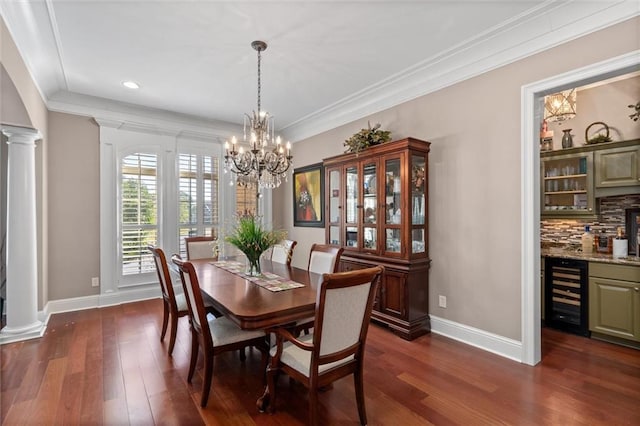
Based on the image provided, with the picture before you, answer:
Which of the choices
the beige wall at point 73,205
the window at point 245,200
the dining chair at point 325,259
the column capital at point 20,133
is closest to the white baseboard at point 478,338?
the dining chair at point 325,259

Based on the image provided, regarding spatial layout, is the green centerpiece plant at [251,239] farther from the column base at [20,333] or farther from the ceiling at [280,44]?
the column base at [20,333]

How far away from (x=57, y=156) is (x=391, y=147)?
4240 millimetres

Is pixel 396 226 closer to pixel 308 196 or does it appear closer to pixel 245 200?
pixel 308 196

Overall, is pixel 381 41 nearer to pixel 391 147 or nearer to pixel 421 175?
pixel 391 147

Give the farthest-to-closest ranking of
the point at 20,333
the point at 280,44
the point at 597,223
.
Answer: the point at 597,223 < the point at 20,333 < the point at 280,44

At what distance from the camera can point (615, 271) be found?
116 inches

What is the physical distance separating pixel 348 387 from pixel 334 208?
2.34 meters

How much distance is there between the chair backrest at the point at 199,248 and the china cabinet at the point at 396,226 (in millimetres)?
1885

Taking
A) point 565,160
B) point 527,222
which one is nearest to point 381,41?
point 527,222

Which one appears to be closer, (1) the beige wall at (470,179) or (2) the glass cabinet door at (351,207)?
(1) the beige wall at (470,179)

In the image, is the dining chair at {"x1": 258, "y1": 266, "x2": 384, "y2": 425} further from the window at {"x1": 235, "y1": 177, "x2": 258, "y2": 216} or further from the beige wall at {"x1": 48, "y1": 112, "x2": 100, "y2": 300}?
the window at {"x1": 235, "y1": 177, "x2": 258, "y2": 216}

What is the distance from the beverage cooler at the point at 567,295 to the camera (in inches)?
124

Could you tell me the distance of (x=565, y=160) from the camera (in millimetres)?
3703

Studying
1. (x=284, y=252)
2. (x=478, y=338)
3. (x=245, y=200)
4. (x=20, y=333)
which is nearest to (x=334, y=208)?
(x=284, y=252)
